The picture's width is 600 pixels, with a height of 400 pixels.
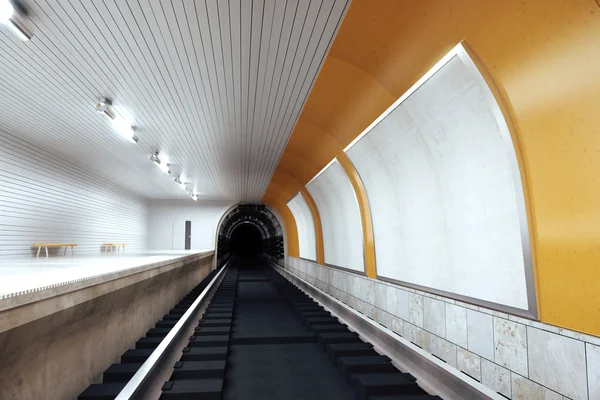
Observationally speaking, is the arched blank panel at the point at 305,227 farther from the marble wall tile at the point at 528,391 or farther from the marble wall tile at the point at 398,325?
the marble wall tile at the point at 528,391

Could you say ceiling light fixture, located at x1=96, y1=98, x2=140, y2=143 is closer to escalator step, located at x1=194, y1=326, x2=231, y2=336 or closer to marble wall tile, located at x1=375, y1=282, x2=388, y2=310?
escalator step, located at x1=194, y1=326, x2=231, y2=336

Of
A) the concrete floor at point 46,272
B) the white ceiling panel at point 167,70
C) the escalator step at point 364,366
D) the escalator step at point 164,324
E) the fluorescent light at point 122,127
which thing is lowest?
the escalator step at point 164,324

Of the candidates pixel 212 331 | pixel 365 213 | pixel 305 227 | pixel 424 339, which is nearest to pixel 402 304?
pixel 424 339

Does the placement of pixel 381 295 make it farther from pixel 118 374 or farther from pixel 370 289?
pixel 118 374

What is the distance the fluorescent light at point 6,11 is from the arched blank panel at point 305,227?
1215 cm

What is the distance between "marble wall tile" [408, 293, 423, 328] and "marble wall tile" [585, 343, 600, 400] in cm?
327

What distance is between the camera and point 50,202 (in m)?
12.8

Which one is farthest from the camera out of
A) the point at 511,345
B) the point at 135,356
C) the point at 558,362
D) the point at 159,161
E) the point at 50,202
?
the point at 50,202

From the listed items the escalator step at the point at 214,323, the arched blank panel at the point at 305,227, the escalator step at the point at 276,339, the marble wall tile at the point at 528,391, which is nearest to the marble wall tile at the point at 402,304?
the escalator step at the point at 276,339

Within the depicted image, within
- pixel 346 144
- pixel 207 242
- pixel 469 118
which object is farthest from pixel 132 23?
pixel 207 242

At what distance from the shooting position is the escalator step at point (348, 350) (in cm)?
558

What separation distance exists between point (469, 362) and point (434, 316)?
102 cm

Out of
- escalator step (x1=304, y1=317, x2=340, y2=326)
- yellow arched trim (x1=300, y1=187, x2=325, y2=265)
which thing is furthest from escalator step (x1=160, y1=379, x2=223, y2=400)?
yellow arched trim (x1=300, y1=187, x2=325, y2=265)

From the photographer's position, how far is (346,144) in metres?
8.33
